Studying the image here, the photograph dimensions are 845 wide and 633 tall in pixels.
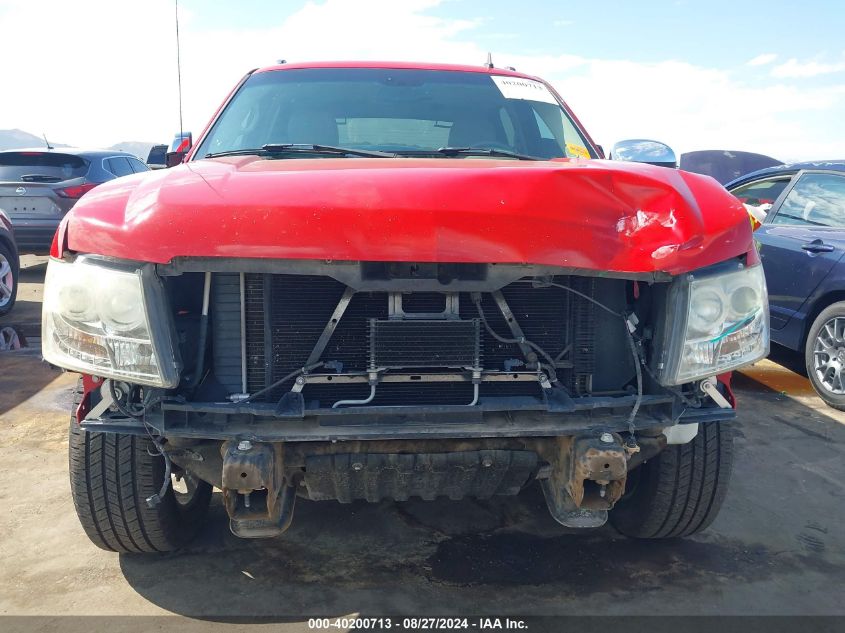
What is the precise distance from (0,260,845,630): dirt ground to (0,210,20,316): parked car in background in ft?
13.3

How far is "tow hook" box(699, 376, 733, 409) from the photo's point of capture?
2.21 m


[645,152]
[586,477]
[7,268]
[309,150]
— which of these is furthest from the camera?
[7,268]

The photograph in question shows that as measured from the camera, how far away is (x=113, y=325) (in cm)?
200

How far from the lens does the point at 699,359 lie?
6.89 feet

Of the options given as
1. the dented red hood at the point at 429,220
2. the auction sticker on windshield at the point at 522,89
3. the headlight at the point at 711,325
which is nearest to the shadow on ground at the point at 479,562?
the headlight at the point at 711,325

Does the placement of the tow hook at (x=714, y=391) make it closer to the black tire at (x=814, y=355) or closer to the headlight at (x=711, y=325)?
the headlight at (x=711, y=325)

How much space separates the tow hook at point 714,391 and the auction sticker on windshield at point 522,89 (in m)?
1.89

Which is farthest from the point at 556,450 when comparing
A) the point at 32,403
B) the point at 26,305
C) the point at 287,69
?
the point at 26,305

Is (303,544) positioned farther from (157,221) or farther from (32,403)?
(32,403)

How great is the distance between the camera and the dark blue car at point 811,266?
4.70 meters

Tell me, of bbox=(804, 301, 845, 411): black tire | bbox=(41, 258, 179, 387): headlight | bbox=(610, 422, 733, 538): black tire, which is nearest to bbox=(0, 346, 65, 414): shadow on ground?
bbox=(41, 258, 179, 387): headlight

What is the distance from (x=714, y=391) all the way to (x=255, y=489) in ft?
4.89

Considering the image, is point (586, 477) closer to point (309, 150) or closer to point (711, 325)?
point (711, 325)

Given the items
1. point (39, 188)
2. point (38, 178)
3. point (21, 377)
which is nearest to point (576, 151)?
point (21, 377)
